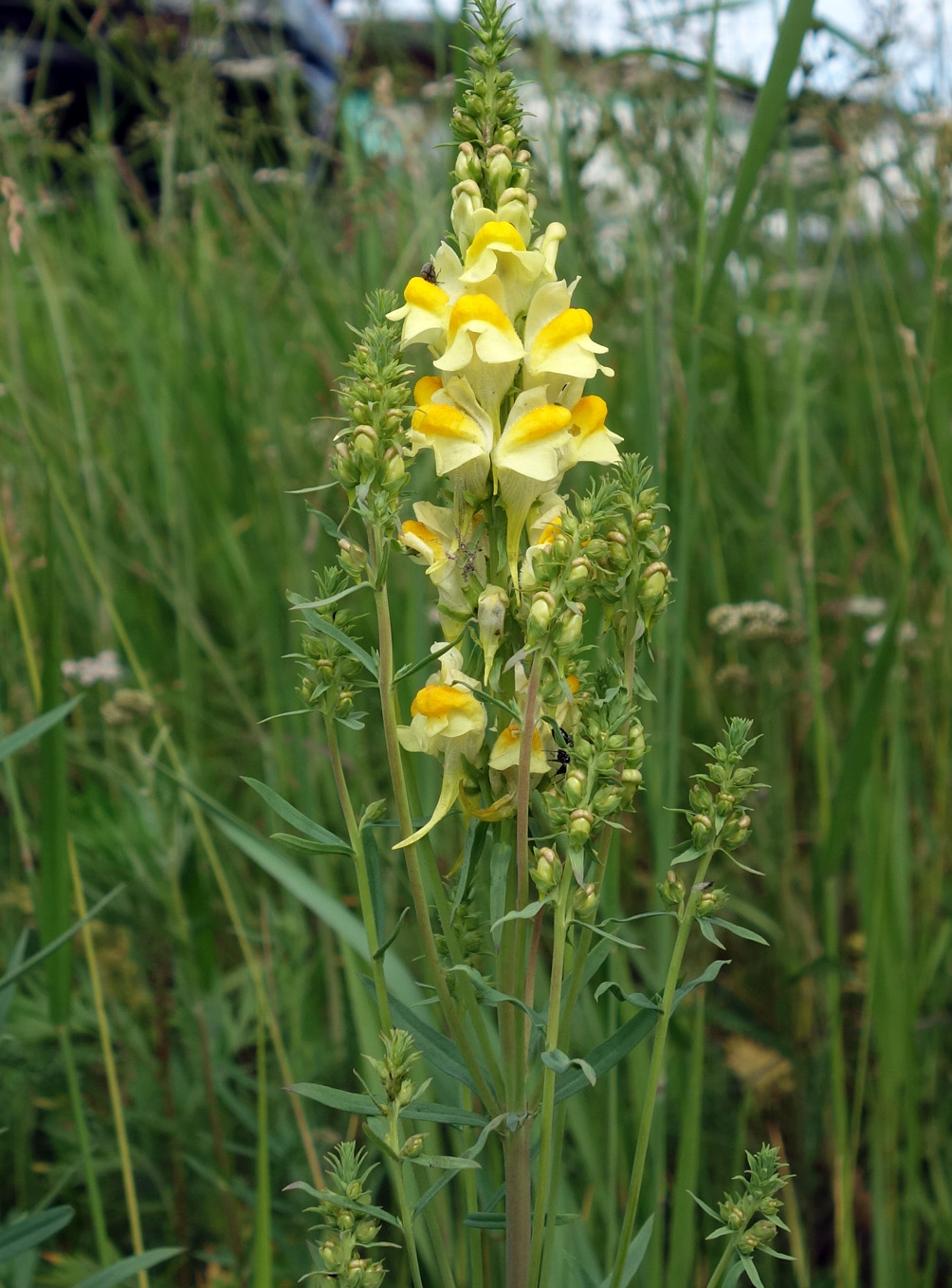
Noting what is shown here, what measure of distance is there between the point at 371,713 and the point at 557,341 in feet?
1.81

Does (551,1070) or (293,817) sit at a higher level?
(293,817)

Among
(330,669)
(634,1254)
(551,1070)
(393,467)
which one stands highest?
(393,467)

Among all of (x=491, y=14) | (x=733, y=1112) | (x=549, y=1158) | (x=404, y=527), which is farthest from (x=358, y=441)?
(x=733, y=1112)

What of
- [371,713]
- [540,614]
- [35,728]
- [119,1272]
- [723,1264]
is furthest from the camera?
[371,713]

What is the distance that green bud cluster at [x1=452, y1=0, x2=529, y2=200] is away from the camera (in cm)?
79

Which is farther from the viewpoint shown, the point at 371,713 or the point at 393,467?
the point at 371,713

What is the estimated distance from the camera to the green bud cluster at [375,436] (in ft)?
2.49

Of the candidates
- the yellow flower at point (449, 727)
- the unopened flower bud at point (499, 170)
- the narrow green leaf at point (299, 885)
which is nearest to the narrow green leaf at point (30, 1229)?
the narrow green leaf at point (299, 885)

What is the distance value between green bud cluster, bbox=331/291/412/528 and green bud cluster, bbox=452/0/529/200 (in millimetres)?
136

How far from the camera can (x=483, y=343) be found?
2.51ft

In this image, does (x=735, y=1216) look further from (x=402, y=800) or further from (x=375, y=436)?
(x=375, y=436)

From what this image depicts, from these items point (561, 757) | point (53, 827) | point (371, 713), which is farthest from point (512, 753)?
point (53, 827)

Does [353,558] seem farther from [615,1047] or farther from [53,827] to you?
[53,827]

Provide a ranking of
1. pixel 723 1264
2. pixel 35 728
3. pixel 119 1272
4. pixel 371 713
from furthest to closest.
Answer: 1. pixel 371 713
2. pixel 35 728
3. pixel 119 1272
4. pixel 723 1264
